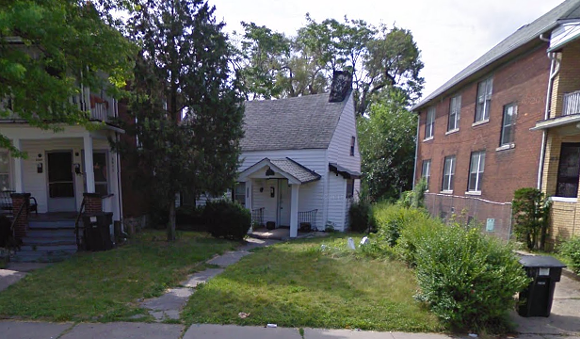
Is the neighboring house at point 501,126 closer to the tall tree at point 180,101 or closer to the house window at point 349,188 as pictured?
the house window at point 349,188

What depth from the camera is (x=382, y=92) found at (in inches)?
1266

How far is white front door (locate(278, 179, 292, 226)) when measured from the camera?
50.0ft

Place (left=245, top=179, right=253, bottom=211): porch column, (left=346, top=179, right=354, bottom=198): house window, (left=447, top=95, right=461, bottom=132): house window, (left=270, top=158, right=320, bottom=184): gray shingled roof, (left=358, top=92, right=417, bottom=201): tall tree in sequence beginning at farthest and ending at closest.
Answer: (left=358, top=92, right=417, bottom=201): tall tree < (left=346, top=179, right=354, bottom=198): house window < (left=447, top=95, right=461, bottom=132): house window < (left=245, top=179, right=253, bottom=211): porch column < (left=270, top=158, right=320, bottom=184): gray shingled roof

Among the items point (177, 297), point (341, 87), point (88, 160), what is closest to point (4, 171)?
point (88, 160)

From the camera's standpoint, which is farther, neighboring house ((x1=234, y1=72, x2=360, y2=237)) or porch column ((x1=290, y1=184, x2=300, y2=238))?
neighboring house ((x1=234, y1=72, x2=360, y2=237))

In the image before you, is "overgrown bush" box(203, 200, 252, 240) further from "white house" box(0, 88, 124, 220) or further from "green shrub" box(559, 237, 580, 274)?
"green shrub" box(559, 237, 580, 274)

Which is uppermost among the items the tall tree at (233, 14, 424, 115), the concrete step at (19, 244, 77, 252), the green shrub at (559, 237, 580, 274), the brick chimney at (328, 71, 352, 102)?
the tall tree at (233, 14, 424, 115)

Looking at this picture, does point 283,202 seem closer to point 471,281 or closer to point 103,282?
point 103,282

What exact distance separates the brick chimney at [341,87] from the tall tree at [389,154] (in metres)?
7.96

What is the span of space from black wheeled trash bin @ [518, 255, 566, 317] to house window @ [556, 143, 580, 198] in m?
7.14

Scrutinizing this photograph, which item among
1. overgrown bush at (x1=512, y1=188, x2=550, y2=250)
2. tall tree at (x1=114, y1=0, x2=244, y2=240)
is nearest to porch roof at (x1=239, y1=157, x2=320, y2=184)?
tall tree at (x1=114, y1=0, x2=244, y2=240)

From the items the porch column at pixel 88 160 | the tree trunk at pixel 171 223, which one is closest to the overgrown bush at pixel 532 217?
the tree trunk at pixel 171 223

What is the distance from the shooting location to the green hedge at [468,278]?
3953mm

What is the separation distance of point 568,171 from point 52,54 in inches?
573
